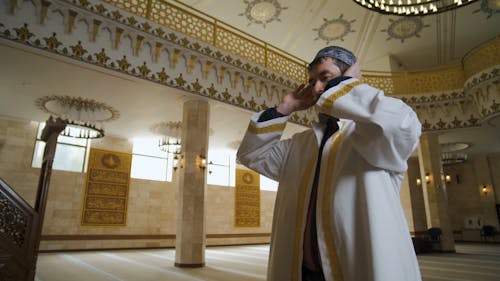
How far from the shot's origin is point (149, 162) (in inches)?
495

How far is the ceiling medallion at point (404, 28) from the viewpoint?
10.8 m

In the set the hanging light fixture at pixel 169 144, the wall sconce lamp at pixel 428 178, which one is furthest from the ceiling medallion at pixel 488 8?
the hanging light fixture at pixel 169 144

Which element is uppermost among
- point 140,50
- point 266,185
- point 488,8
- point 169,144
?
point 488,8

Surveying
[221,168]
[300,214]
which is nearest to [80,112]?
[221,168]

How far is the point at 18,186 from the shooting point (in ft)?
31.4

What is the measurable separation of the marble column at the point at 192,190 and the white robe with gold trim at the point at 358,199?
229 inches

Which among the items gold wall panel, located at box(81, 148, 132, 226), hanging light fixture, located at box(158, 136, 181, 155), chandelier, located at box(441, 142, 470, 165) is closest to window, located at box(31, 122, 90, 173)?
gold wall panel, located at box(81, 148, 132, 226)

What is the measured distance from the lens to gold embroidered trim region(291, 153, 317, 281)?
3.51 feet

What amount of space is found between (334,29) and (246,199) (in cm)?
771

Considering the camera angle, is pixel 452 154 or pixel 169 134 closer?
pixel 169 134

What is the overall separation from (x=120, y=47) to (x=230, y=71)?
2.57 meters

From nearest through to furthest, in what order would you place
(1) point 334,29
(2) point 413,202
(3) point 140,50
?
1. (3) point 140,50
2. (1) point 334,29
3. (2) point 413,202

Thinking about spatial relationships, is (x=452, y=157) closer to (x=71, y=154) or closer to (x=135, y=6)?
(x=135, y=6)

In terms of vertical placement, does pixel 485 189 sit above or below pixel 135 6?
below
